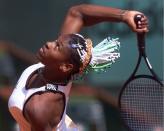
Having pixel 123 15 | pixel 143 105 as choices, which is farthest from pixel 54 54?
pixel 143 105

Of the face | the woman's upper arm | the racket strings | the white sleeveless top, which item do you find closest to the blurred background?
the racket strings

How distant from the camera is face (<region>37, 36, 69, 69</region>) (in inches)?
182

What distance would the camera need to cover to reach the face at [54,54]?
4.62 metres

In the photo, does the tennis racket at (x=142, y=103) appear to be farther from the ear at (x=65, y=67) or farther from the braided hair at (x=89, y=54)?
the ear at (x=65, y=67)

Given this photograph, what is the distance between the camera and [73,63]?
4691 millimetres

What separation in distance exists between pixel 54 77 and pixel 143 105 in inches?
37.6

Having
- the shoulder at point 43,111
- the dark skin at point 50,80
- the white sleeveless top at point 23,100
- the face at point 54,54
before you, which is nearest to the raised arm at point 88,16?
the dark skin at point 50,80

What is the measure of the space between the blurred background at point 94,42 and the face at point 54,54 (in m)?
5.12

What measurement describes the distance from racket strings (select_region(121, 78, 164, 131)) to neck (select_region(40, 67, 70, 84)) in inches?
25.7

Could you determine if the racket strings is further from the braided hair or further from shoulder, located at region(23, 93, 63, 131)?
shoulder, located at region(23, 93, 63, 131)

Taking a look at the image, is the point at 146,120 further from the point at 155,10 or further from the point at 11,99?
the point at 155,10

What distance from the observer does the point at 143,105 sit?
5531mm

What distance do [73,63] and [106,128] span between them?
247 inches

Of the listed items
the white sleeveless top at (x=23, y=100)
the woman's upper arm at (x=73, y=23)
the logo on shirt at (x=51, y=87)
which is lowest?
the white sleeveless top at (x=23, y=100)
